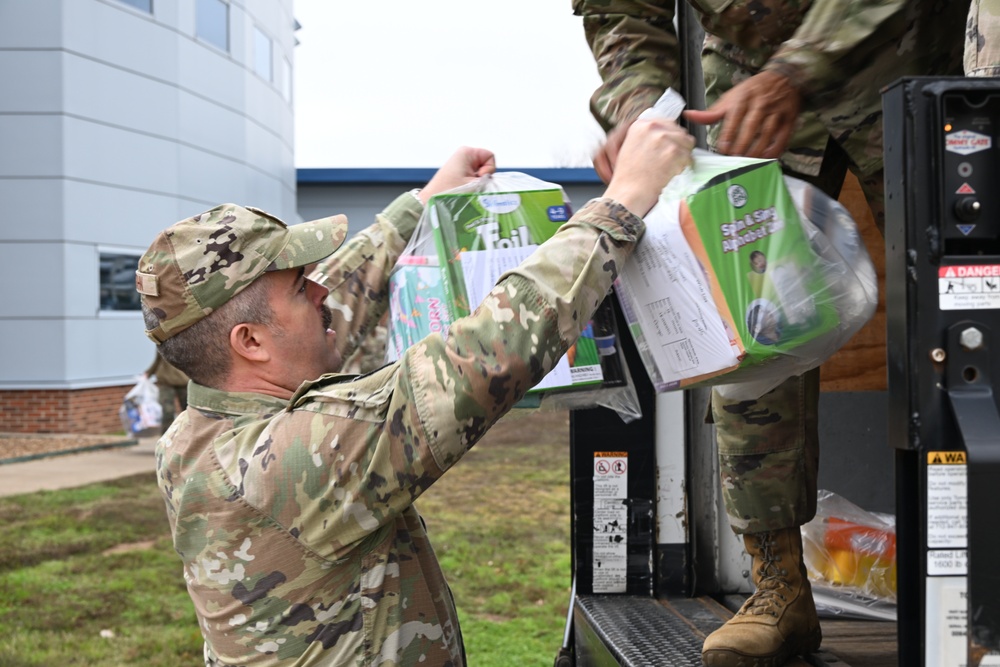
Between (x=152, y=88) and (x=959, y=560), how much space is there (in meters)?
15.3

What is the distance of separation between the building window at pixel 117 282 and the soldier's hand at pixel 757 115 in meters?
13.4

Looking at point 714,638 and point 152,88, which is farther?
point 152,88

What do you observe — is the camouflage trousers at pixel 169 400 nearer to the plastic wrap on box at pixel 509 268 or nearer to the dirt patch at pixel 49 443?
the dirt patch at pixel 49 443

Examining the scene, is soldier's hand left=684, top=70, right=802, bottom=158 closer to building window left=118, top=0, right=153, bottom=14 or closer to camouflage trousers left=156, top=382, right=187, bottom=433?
camouflage trousers left=156, top=382, right=187, bottom=433

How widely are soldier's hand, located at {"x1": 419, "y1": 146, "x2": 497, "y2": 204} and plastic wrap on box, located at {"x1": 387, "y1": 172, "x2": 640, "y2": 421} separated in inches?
11.4

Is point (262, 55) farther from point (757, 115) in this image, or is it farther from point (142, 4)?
point (757, 115)

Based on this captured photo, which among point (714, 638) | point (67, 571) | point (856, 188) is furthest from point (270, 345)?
point (67, 571)

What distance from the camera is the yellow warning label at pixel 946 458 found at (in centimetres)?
106

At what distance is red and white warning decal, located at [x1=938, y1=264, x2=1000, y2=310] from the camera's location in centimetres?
108

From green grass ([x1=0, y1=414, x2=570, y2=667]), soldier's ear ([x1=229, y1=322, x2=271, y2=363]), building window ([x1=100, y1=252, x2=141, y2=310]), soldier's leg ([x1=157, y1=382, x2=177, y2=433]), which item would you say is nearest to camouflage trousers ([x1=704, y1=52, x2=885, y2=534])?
soldier's ear ([x1=229, y1=322, x2=271, y2=363])

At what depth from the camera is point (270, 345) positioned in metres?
1.87

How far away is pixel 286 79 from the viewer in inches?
800

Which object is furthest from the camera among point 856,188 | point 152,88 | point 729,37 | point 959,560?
point 152,88

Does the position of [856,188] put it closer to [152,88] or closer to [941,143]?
[941,143]
